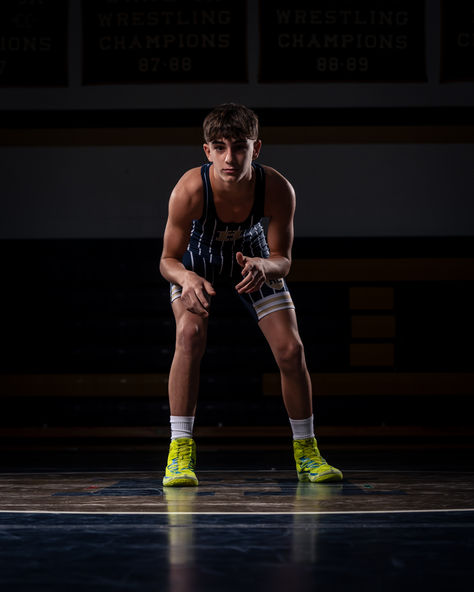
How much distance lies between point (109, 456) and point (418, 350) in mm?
2349

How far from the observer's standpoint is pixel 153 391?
18.8 feet

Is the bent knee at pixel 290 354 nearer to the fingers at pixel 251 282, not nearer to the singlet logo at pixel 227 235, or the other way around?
the fingers at pixel 251 282

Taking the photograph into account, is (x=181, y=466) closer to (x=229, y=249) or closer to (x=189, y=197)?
(x=229, y=249)

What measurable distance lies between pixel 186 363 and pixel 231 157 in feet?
2.40

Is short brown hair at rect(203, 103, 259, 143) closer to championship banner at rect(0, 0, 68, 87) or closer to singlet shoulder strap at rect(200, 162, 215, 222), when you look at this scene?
singlet shoulder strap at rect(200, 162, 215, 222)

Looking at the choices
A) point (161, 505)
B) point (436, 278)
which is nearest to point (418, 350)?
point (436, 278)

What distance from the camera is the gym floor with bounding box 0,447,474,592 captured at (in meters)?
1.42

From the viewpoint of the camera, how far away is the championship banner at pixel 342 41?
5.74 m

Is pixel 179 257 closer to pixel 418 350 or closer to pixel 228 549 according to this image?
pixel 228 549

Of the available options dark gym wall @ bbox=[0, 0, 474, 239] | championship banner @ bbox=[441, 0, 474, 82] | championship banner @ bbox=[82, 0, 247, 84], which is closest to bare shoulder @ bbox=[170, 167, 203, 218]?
dark gym wall @ bbox=[0, 0, 474, 239]

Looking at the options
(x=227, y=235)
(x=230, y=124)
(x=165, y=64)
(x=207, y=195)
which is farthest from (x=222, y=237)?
(x=165, y=64)

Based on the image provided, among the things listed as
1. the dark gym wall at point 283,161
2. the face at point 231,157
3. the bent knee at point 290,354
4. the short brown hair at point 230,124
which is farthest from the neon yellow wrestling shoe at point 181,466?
the dark gym wall at point 283,161

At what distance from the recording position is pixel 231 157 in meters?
2.85

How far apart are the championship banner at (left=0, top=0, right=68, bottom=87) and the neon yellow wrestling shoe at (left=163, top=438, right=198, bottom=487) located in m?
3.80
